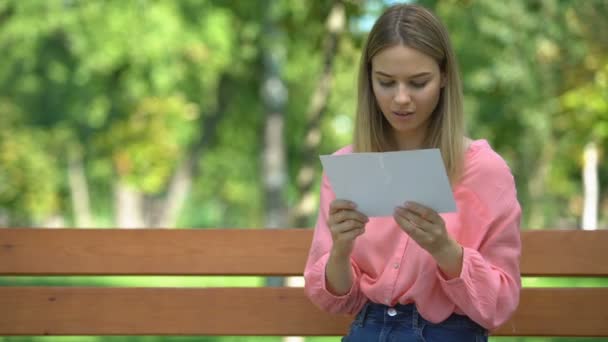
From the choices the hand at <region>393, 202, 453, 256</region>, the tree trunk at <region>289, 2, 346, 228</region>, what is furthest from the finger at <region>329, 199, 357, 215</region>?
the tree trunk at <region>289, 2, 346, 228</region>

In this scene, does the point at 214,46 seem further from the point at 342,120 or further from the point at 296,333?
the point at 296,333

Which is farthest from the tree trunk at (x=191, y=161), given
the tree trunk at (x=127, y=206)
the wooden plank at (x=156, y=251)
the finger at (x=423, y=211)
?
the finger at (x=423, y=211)

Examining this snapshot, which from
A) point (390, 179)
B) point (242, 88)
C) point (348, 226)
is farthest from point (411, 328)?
point (242, 88)

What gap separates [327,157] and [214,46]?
483 inches

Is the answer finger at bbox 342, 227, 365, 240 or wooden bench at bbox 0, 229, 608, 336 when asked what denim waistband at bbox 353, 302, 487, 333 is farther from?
wooden bench at bbox 0, 229, 608, 336

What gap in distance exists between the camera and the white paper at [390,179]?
250 cm

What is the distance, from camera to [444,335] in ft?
9.07

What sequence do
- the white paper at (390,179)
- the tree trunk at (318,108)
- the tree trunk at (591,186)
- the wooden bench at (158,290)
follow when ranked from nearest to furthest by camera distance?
the white paper at (390,179) → the wooden bench at (158,290) → the tree trunk at (318,108) → the tree trunk at (591,186)

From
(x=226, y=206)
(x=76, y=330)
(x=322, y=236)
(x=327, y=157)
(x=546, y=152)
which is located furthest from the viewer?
(x=226, y=206)

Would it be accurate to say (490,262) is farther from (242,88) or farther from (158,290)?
(242,88)

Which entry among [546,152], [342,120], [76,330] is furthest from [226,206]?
[76,330]

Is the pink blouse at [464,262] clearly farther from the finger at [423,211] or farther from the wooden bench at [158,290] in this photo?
the wooden bench at [158,290]

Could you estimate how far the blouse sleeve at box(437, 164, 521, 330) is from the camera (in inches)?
104

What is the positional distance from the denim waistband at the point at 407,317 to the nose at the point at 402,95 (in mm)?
543
